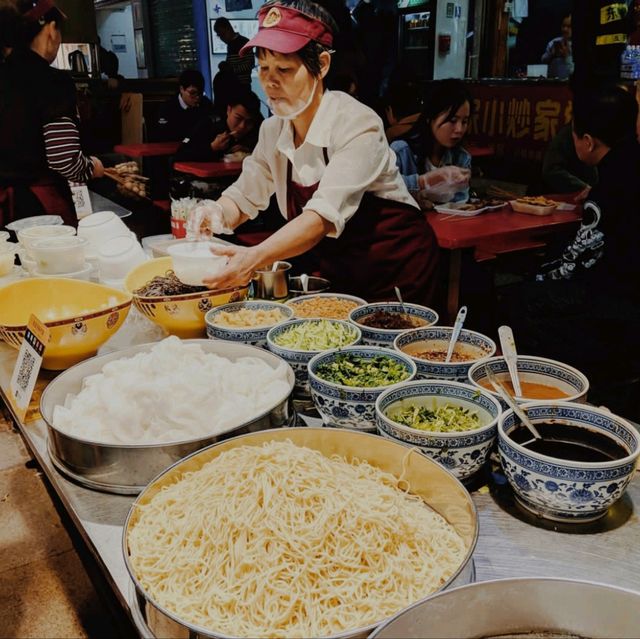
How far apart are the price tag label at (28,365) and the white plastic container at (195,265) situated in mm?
535

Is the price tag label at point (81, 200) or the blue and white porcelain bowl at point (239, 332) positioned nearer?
the blue and white porcelain bowl at point (239, 332)

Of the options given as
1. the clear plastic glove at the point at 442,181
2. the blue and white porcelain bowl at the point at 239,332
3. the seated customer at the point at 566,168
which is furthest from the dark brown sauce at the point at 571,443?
the seated customer at the point at 566,168

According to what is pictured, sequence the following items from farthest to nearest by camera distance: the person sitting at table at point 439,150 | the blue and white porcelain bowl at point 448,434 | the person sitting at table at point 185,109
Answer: the person sitting at table at point 185,109 < the person sitting at table at point 439,150 < the blue and white porcelain bowl at point 448,434

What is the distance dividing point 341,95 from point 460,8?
766cm

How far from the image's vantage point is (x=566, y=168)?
6.08 metres

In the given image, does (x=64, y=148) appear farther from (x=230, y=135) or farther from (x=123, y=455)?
(x=230, y=135)

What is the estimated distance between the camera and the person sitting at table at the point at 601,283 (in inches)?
135

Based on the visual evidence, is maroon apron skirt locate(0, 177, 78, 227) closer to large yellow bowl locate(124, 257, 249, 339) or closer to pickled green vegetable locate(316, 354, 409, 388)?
large yellow bowl locate(124, 257, 249, 339)

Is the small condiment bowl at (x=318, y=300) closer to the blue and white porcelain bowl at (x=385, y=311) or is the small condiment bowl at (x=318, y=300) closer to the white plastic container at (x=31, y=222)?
the blue and white porcelain bowl at (x=385, y=311)

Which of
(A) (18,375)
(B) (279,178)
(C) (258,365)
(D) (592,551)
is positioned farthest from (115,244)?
(D) (592,551)

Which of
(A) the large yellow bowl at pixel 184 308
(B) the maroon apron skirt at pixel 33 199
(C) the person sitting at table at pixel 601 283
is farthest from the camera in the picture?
(B) the maroon apron skirt at pixel 33 199

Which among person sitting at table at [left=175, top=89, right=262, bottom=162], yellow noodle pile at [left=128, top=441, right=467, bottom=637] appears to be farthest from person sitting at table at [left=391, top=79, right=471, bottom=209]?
yellow noodle pile at [left=128, top=441, right=467, bottom=637]

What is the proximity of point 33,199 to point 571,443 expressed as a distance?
3.68m

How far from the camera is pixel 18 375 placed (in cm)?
172
